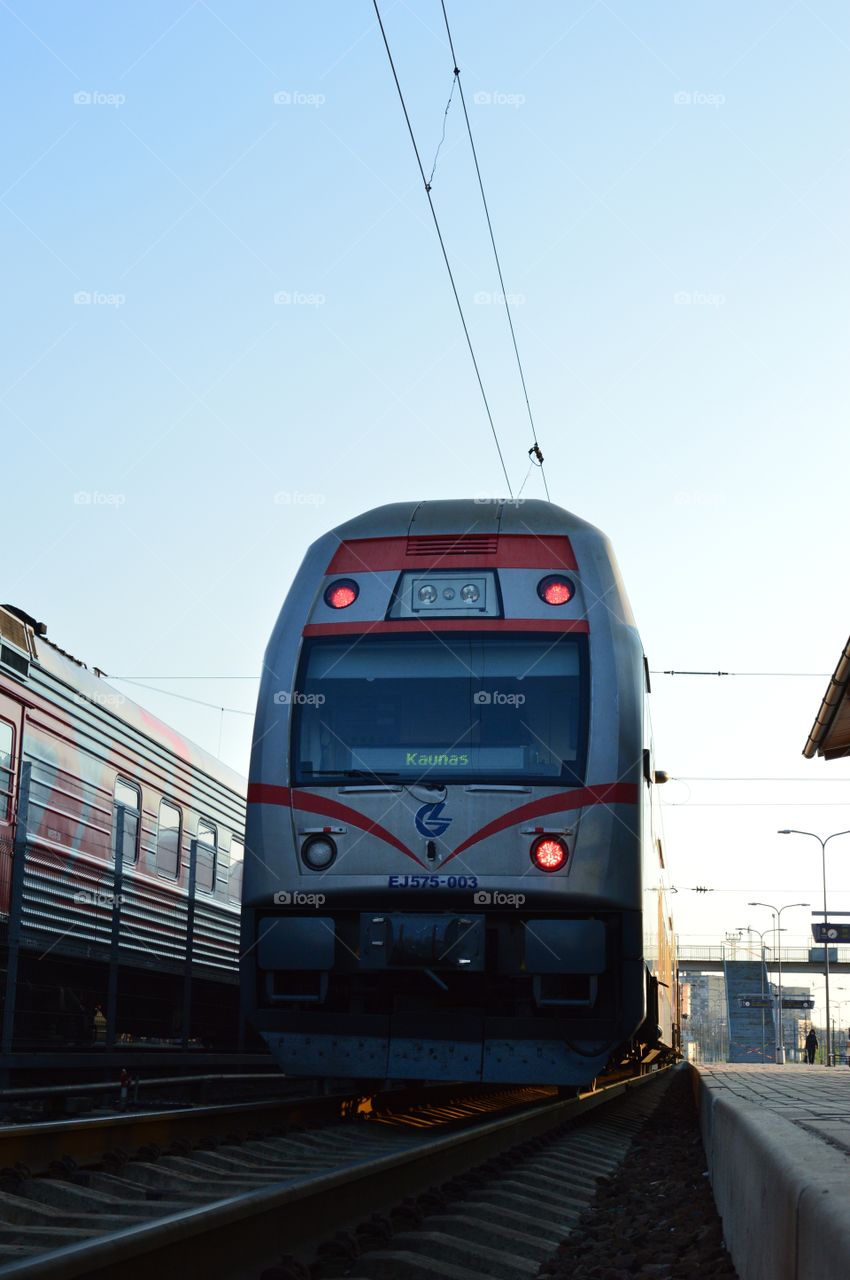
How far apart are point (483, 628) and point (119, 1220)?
5526 millimetres

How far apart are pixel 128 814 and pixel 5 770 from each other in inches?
96.7

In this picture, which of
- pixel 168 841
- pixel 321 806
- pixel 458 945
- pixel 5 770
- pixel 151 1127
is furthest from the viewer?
pixel 168 841

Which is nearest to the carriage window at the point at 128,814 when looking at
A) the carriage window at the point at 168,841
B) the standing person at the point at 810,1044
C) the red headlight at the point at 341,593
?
the carriage window at the point at 168,841

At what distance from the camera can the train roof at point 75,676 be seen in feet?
37.8

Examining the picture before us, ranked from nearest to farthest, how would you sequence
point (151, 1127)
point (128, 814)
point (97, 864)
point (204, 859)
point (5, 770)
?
point (151, 1127)
point (5, 770)
point (97, 864)
point (128, 814)
point (204, 859)

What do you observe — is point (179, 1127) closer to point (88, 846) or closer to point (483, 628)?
point (483, 628)

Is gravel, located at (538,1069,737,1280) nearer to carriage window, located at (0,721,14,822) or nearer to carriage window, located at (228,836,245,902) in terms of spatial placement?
carriage window, located at (0,721,14,822)

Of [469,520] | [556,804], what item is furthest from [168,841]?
[556,804]

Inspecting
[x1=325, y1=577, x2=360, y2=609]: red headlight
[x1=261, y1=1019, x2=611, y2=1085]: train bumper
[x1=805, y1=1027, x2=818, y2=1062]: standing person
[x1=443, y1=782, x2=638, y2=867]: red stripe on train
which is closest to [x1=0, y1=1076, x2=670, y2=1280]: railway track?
[x1=261, y1=1019, x2=611, y2=1085]: train bumper

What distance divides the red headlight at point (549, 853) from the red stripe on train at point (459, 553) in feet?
6.29

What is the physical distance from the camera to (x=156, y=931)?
13.7 metres

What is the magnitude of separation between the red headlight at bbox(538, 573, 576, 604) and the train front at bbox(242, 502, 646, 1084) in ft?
0.04

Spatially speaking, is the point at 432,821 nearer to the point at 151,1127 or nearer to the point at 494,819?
the point at 494,819

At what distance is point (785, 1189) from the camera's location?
304 cm
